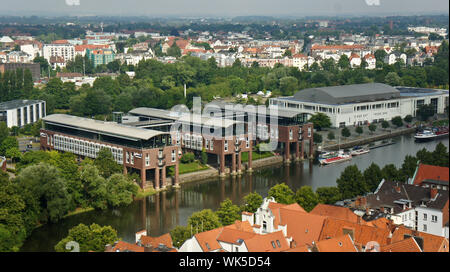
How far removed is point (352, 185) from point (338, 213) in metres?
1.31

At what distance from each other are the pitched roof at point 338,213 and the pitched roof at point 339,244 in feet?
2.03

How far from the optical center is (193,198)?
6.65m

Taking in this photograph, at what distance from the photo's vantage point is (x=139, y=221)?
5.77 m

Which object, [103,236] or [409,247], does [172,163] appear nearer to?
[103,236]

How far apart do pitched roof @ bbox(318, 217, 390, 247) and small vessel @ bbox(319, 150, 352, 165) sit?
446 cm

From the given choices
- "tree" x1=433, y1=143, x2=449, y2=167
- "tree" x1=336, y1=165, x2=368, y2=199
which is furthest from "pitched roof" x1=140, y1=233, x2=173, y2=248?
"tree" x1=336, y1=165, x2=368, y2=199

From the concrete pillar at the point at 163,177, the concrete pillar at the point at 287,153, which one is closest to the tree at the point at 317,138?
the concrete pillar at the point at 287,153

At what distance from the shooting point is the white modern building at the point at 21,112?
10055 mm

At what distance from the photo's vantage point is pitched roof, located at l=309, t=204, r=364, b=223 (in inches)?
167

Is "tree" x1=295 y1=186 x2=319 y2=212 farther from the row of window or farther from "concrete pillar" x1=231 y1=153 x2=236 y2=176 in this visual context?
the row of window

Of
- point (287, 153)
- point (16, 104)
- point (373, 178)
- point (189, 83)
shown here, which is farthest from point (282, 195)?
point (189, 83)
